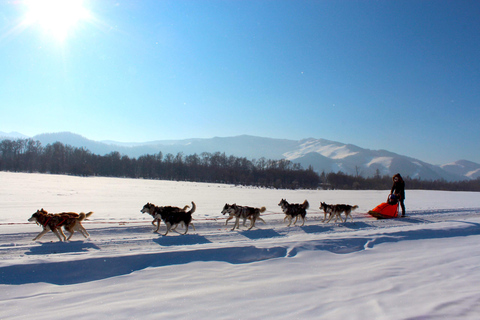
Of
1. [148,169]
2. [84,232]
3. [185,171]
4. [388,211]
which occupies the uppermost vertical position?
[148,169]

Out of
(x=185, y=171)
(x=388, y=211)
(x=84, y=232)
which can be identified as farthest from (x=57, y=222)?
(x=185, y=171)

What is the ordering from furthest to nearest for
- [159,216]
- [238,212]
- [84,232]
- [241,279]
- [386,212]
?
[386,212]
[238,212]
[159,216]
[84,232]
[241,279]

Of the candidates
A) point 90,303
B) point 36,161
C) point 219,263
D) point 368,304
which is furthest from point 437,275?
point 36,161

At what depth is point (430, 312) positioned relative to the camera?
134 inches

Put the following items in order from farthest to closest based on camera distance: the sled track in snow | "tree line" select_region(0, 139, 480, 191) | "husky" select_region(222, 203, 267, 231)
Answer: "tree line" select_region(0, 139, 480, 191), "husky" select_region(222, 203, 267, 231), the sled track in snow

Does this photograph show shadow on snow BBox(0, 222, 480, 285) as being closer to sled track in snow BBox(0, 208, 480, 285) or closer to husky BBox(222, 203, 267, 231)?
sled track in snow BBox(0, 208, 480, 285)

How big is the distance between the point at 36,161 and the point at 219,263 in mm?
102413

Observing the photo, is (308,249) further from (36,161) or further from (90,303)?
(36,161)

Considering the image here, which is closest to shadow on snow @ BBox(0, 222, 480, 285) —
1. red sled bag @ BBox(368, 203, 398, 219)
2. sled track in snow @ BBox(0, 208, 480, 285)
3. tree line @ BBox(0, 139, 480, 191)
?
sled track in snow @ BBox(0, 208, 480, 285)

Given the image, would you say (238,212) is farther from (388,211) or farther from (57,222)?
(388,211)

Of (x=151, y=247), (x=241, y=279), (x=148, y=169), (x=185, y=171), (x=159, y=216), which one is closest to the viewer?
(x=241, y=279)

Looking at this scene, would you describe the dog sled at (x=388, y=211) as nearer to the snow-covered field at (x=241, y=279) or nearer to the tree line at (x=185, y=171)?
the snow-covered field at (x=241, y=279)

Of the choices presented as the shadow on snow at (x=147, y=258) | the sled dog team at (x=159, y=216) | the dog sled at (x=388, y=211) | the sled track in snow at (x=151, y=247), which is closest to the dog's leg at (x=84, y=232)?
the sled dog team at (x=159, y=216)

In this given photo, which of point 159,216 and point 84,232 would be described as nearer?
point 84,232
